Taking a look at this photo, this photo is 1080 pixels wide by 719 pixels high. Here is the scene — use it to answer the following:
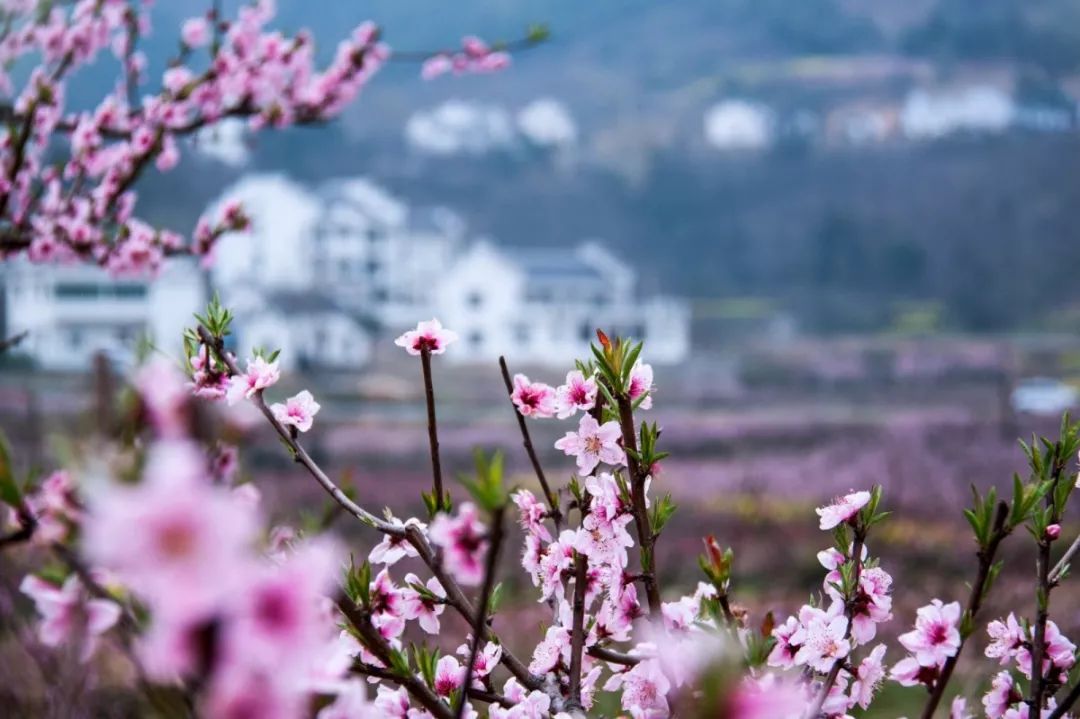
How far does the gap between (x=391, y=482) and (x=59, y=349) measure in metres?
19.7

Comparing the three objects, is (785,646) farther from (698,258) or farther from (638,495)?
(698,258)

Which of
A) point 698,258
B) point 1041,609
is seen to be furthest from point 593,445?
point 698,258

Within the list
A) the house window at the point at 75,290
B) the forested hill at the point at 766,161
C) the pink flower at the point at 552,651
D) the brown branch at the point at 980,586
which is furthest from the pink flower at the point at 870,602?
the forested hill at the point at 766,161

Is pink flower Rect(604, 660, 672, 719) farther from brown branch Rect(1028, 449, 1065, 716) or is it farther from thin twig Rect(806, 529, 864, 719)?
brown branch Rect(1028, 449, 1065, 716)

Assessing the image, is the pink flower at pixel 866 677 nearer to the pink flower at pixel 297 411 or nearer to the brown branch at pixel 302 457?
the brown branch at pixel 302 457

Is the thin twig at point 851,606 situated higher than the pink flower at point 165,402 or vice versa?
the pink flower at point 165,402

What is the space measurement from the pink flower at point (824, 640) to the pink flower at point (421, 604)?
415 mm

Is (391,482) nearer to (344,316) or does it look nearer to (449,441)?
(449,441)

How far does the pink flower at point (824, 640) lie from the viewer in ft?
3.75

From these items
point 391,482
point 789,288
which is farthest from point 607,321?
point 391,482

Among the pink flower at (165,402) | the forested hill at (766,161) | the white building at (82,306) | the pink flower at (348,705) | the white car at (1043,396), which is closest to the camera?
the pink flower at (165,402)

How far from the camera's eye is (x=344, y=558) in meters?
1.21

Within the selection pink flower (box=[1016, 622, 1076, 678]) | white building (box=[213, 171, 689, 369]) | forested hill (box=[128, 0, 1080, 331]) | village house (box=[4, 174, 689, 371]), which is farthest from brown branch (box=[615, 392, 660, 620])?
forested hill (box=[128, 0, 1080, 331])

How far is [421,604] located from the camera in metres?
1.20
